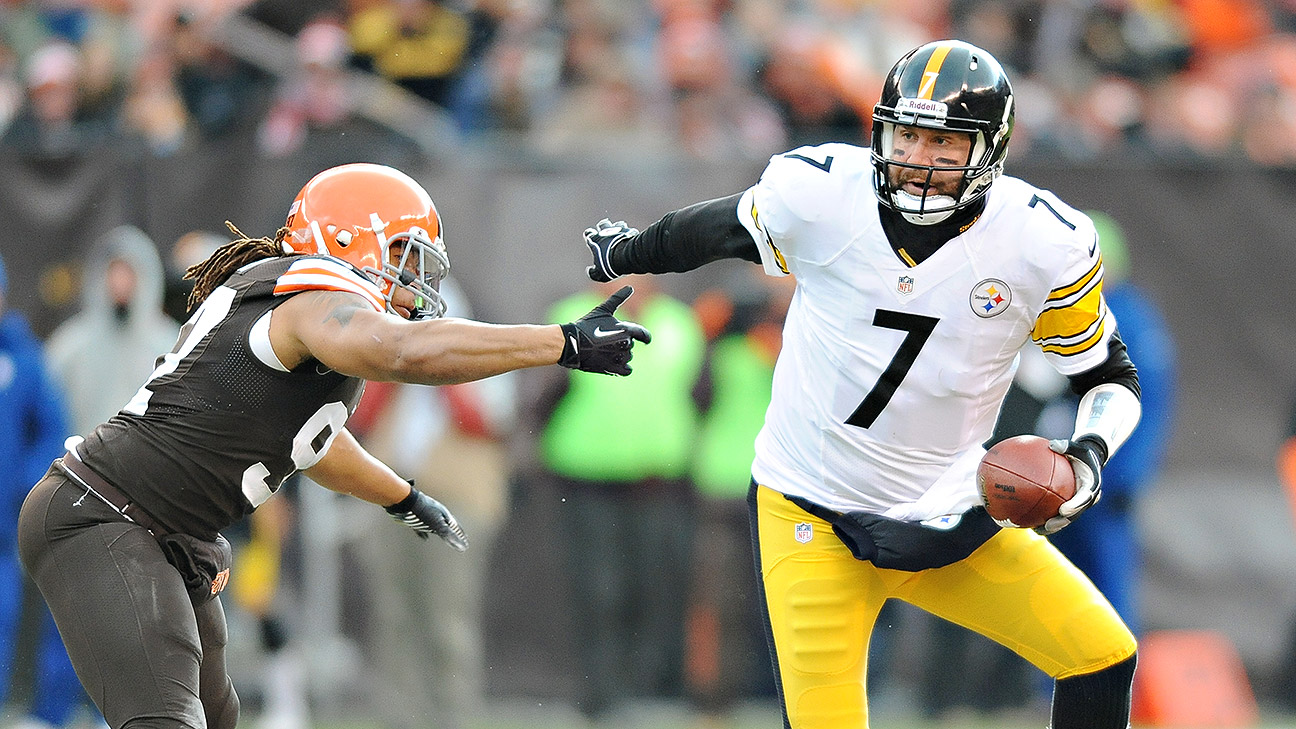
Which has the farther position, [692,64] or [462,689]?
[692,64]

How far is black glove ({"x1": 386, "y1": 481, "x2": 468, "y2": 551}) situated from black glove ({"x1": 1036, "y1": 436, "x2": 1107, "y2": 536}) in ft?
5.65

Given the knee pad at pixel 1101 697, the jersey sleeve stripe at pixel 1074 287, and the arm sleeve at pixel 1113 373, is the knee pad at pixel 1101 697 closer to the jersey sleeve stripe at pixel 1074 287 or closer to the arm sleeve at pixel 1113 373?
the arm sleeve at pixel 1113 373

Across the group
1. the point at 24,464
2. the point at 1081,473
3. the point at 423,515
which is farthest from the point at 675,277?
the point at 1081,473

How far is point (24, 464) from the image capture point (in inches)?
284

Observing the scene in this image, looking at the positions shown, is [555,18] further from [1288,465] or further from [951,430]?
[951,430]

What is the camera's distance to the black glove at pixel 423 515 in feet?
15.6

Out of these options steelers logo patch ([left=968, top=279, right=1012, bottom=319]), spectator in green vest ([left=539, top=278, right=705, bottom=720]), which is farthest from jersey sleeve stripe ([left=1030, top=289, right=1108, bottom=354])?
spectator in green vest ([left=539, top=278, right=705, bottom=720])

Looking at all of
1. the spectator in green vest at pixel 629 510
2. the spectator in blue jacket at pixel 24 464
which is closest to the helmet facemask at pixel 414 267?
the spectator in green vest at pixel 629 510

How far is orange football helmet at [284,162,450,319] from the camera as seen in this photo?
163 inches

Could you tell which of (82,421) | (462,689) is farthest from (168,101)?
(462,689)

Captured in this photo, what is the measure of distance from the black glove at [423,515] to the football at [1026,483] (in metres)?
1.62

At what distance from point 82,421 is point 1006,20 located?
5.93 m

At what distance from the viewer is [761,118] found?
882cm

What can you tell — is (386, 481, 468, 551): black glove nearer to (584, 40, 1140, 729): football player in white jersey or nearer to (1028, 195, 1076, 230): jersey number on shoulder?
(584, 40, 1140, 729): football player in white jersey
